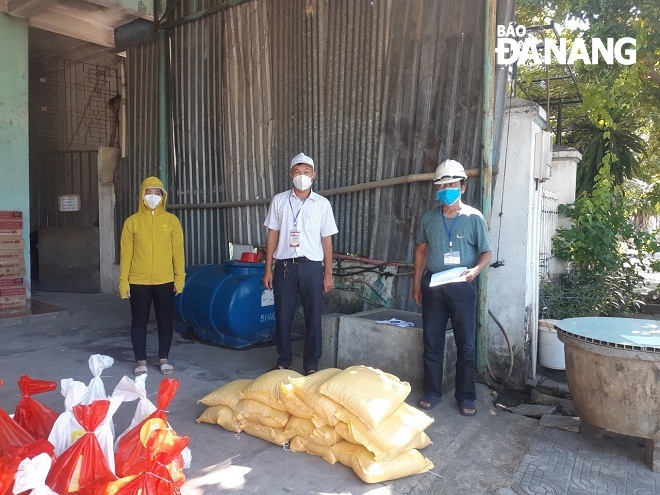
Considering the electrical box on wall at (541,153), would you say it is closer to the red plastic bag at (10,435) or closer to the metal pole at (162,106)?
the red plastic bag at (10,435)

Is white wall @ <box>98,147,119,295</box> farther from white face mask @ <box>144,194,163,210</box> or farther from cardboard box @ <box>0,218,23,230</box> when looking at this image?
white face mask @ <box>144,194,163,210</box>

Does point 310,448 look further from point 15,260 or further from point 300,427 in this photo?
point 15,260

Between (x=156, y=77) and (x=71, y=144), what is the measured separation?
3954mm

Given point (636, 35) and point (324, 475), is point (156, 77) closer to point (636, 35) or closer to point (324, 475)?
point (636, 35)

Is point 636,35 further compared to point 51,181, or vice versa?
point 51,181

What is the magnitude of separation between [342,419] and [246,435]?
Answer: 77cm

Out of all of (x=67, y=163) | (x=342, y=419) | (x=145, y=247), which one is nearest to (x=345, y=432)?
(x=342, y=419)

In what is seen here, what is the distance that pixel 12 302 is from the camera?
270 inches

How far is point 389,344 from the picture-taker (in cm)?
452

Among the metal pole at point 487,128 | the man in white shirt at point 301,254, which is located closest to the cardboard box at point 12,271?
the man in white shirt at point 301,254

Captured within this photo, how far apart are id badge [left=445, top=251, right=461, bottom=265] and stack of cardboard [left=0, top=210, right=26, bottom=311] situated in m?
5.62

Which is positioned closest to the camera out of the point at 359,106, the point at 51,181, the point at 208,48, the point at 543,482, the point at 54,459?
the point at 54,459

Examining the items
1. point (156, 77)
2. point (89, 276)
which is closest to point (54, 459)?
point (156, 77)

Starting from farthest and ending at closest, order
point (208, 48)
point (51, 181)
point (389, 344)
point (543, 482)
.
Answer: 1. point (51, 181)
2. point (208, 48)
3. point (389, 344)
4. point (543, 482)
